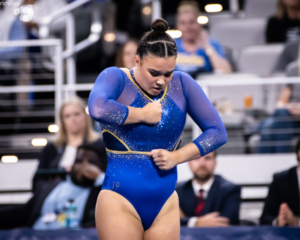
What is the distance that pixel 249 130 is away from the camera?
4453 mm

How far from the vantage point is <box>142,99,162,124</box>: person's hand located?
1790 mm

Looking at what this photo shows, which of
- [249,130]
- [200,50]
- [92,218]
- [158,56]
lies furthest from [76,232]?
[200,50]

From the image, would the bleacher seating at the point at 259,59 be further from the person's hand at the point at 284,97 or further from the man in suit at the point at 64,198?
the man in suit at the point at 64,198

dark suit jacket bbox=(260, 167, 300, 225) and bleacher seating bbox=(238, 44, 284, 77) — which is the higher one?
bleacher seating bbox=(238, 44, 284, 77)

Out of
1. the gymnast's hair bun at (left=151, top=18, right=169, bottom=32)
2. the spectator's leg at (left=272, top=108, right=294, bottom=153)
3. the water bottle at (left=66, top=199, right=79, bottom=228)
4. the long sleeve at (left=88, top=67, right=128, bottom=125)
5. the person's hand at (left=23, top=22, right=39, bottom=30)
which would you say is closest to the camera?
the long sleeve at (left=88, top=67, right=128, bottom=125)

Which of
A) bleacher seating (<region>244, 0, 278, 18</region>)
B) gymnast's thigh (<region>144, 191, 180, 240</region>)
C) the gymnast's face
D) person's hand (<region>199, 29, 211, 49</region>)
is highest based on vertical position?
bleacher seating (<region>244, 0, 278, 18</region>)

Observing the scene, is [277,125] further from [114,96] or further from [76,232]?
[114,96]

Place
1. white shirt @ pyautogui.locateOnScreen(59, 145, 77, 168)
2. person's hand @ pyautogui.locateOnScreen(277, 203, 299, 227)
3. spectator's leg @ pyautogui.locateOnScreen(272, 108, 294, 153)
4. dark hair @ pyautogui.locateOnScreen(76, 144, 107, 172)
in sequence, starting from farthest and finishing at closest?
spectator's leg @ pyautogui.locateOnScreen(272, 108, 294, 153)
white shirt @ pyautogui.locateOnScreen(59, 145, 77, 168)
dark hair @ pyautogui.locateOnScreen(76, 144, 107, 172)
person's hand @ pyautogui.locateOnScreen(277, 203, 299, 227)

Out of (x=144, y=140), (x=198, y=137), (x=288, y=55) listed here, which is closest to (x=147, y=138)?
(x=144, y=140)

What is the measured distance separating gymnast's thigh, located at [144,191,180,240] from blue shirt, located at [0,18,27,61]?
376 cm

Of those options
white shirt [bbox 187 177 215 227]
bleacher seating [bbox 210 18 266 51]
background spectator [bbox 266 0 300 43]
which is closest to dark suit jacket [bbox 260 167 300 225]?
white shirt [bbox 187 177 215 227]

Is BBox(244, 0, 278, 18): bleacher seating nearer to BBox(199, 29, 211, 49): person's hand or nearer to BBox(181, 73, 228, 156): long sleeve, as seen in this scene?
BBox(199, 29, 211, 49): person's hand

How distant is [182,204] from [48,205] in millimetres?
1167

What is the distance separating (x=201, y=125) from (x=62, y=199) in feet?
6.90
